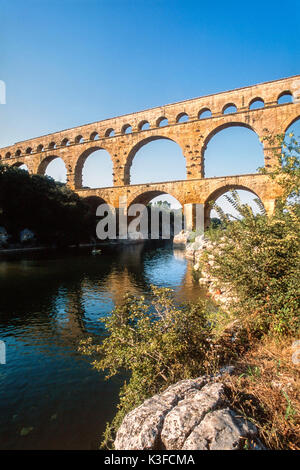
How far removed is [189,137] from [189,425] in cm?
2311

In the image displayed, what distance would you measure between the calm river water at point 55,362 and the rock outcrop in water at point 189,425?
116 centimetres

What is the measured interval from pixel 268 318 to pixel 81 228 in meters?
25.4

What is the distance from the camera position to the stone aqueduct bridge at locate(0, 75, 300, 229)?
1889 cm

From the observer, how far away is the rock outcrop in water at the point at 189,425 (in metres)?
1.58

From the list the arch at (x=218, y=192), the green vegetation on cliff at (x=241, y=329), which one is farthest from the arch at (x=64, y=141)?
the green vegetation on cliff at (x=241, y=329)

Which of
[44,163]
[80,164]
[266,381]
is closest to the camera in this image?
[266,381]

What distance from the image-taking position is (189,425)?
5.64 ft

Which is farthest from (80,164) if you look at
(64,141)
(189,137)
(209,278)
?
(209,278)

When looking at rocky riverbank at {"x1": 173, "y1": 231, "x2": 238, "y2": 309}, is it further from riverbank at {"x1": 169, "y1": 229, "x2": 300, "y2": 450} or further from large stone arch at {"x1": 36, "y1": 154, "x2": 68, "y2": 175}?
large stone arch at {"x1": 36, "y1": 154, "x2": 68, "y2": 175}

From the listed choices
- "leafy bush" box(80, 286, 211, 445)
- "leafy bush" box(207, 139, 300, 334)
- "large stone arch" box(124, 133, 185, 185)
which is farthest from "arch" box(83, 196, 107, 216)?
"leafy bush" box(80, 286, 211, 445)

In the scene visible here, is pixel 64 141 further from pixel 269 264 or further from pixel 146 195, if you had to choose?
pixel 269 264

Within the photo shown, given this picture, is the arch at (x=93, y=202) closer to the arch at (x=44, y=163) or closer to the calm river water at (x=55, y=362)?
the arch at (x=44, y=163)
